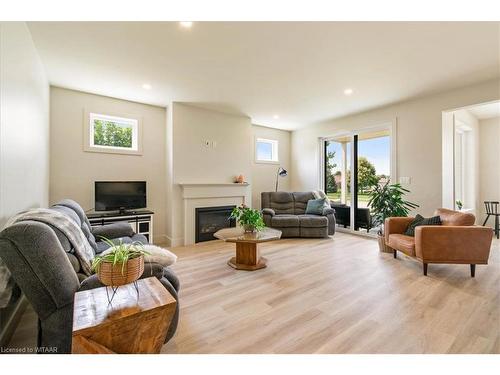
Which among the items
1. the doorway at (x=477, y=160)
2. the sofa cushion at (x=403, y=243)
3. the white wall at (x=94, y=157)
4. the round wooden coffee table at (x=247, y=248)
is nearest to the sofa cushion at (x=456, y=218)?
the sofa cushion at (x=403, y=243)

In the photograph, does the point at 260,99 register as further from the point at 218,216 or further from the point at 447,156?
the point at 447,156

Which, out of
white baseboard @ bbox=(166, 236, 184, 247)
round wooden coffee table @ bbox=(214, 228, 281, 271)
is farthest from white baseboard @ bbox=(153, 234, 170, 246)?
round wooden coffee table @ bbox=(214, 228, 281, 271)

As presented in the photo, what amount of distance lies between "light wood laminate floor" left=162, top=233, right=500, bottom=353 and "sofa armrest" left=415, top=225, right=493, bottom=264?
237 mm

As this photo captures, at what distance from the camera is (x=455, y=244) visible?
8.96 ft

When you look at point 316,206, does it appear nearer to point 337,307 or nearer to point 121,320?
point 337,307

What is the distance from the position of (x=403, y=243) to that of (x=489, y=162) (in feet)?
13.4

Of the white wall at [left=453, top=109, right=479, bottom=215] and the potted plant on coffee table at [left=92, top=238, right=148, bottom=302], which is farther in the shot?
the white wall at [left=453, top=109, right=479, bottom=215]

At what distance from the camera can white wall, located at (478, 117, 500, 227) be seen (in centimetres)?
503

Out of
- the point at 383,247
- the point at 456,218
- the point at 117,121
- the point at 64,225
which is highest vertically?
the point at 117,121

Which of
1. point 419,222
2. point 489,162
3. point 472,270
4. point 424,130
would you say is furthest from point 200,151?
point 489,162

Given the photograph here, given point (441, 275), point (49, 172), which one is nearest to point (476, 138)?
point (441, 275)

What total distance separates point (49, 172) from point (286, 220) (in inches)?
160

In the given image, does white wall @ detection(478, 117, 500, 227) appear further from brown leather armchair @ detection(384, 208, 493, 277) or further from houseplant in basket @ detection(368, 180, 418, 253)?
brown leather armchair @ detection(384, 208, 493, 277)

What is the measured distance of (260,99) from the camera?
164 inches
